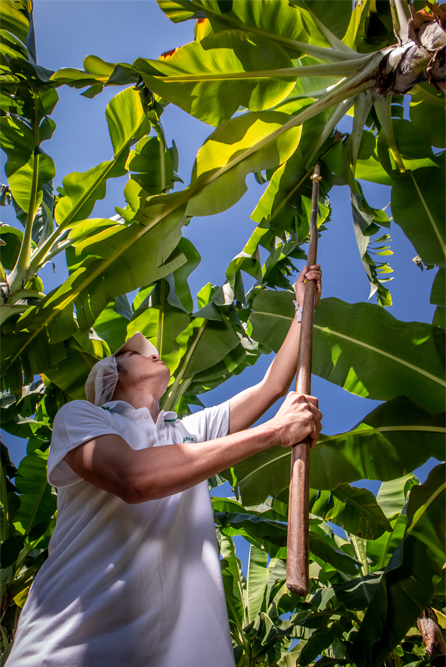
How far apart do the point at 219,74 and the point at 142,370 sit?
1503 millimetres

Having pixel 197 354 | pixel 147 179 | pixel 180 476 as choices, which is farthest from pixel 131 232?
pixel 180 476

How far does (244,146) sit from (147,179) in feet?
2.93

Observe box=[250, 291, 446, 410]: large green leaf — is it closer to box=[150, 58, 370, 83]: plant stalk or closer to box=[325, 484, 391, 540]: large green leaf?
box=[325, 484, 391, 540]: large green leaf

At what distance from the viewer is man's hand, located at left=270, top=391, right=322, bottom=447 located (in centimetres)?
130

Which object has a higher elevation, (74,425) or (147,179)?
(147,179)

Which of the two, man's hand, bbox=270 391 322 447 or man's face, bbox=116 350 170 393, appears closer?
man's hand, bbox=270 391 322 447

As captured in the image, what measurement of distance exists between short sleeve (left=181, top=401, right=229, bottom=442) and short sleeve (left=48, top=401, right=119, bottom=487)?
0.52m

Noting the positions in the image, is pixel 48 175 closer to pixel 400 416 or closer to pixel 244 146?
pixel 244 146

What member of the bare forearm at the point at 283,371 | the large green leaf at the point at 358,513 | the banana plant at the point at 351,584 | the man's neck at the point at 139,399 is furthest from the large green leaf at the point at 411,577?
the man's neck at the point at 139,399

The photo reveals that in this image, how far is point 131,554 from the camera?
4.90ft

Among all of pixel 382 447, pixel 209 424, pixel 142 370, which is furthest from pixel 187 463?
pixel 382 447

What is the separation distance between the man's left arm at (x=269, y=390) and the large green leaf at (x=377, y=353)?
12.3 inches

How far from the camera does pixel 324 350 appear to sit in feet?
7.93

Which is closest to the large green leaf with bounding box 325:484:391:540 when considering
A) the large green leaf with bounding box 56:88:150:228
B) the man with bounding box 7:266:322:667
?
the man with bounding box 7:266:322:667
